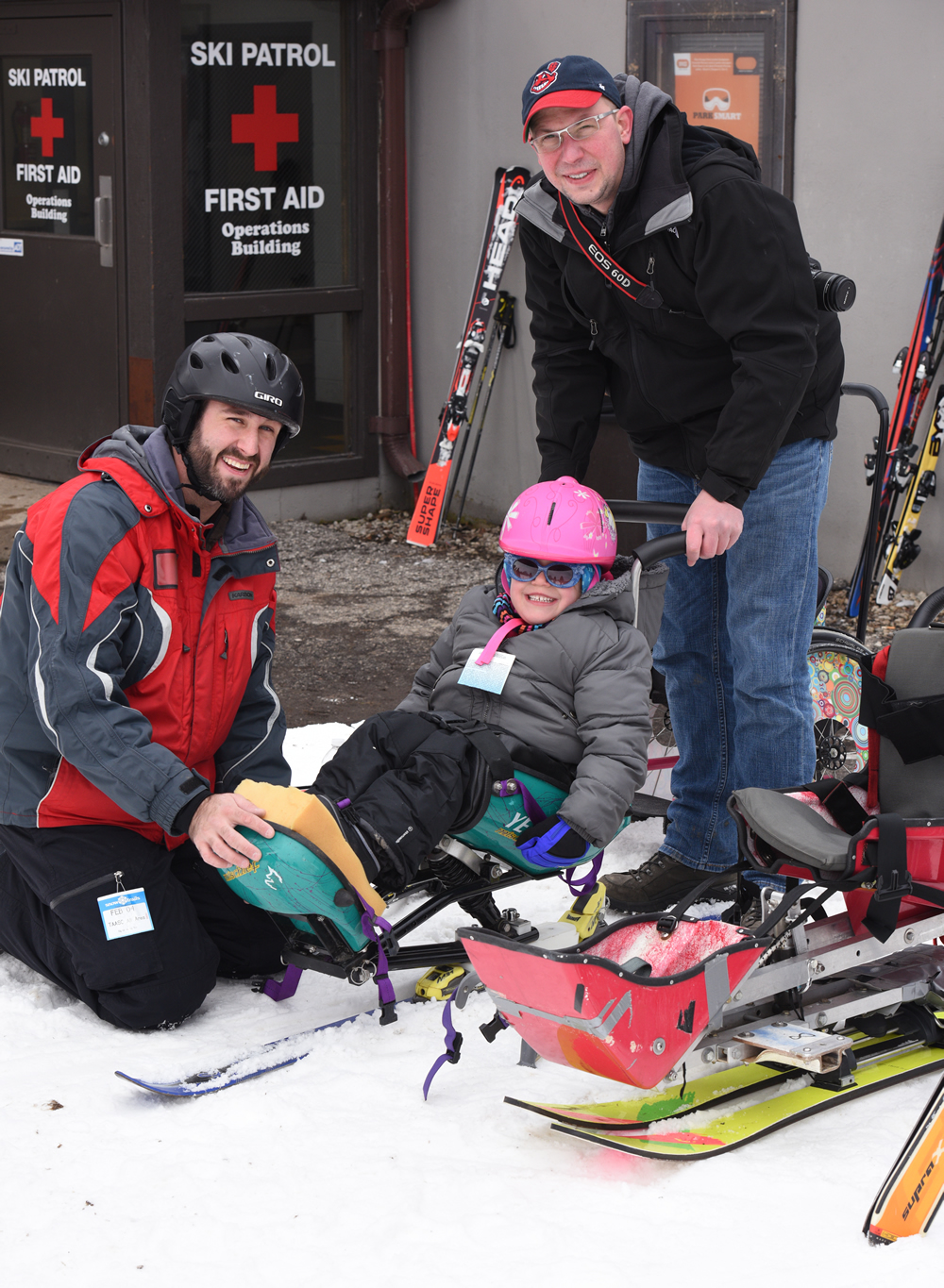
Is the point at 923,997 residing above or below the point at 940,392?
below

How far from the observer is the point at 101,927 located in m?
3.08

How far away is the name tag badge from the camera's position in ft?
10.5

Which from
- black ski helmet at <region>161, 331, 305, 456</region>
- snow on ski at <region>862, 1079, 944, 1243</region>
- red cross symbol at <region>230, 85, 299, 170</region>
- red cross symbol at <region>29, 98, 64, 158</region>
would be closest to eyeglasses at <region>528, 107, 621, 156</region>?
black ski helmet at <region>161, 331, 305, 456</region>

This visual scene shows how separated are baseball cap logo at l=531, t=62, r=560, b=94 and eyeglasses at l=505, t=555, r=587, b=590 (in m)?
0.99

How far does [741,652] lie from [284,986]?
131cm

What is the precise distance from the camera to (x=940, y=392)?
6.15 m

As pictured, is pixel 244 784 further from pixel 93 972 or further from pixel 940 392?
pixel 940 392

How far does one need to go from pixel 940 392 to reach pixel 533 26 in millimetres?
2865

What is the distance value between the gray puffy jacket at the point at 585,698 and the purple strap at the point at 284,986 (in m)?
0.63

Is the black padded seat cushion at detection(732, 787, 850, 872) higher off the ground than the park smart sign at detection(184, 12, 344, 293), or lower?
lower

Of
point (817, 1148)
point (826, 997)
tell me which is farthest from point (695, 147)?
point (817, 1148)

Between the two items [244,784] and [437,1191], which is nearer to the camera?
[437,1191]

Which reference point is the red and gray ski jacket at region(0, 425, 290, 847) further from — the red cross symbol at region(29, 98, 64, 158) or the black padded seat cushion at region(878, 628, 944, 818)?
the red cross symbol at region(29, 98, 64, 158)

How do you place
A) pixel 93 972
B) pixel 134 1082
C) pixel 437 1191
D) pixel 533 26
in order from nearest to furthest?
pixel 437 1191 < pixel 134 1082 < pixel 93 972 < pixel 533 26
